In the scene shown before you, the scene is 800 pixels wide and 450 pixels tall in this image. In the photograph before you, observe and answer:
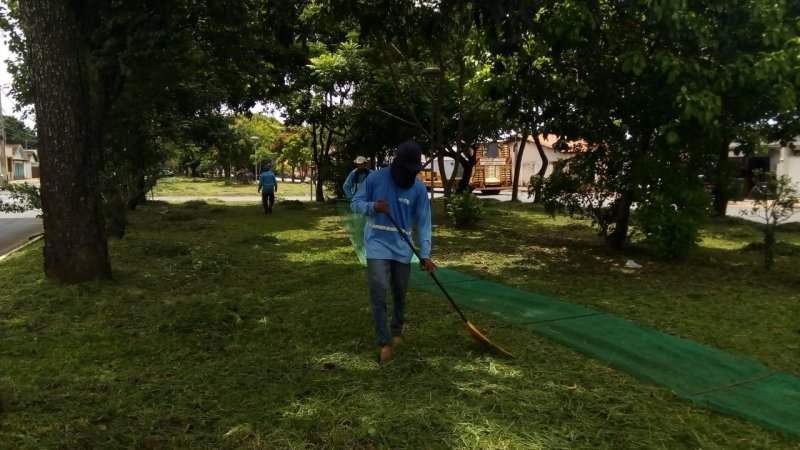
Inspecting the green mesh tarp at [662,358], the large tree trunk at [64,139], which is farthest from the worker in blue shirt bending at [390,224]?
the large tree trunk at [64,139]

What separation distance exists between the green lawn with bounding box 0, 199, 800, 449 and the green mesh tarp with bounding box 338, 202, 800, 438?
169 mm

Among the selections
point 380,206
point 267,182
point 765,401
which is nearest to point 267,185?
point 267,182

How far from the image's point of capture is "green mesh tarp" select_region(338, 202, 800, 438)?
11.2 feet

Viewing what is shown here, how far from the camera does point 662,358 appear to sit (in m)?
4.25

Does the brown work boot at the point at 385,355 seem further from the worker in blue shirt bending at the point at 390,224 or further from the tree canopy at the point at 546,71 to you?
the tree canopy at the point at 546,71

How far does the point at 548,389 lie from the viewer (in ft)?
12.1

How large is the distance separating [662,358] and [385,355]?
2060 millimetres

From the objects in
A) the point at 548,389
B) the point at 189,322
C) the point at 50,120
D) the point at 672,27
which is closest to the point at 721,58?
the point at 672,27

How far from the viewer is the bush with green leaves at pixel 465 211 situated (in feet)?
43.0

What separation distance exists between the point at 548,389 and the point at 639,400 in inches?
21.4

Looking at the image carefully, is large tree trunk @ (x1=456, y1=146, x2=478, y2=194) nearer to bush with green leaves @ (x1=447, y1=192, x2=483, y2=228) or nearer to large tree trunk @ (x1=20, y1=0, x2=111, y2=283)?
bush with green leaves @ (x1=447, y1=192, x2=483, y2=228)

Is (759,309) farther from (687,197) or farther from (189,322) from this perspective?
(189,322)

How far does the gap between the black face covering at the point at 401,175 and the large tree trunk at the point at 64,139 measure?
13.0 feet

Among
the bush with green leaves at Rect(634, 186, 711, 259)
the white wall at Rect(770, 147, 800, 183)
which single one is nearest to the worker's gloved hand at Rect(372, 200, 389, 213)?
the bush with green leaves at Rect(634, 186, 711, 259)
